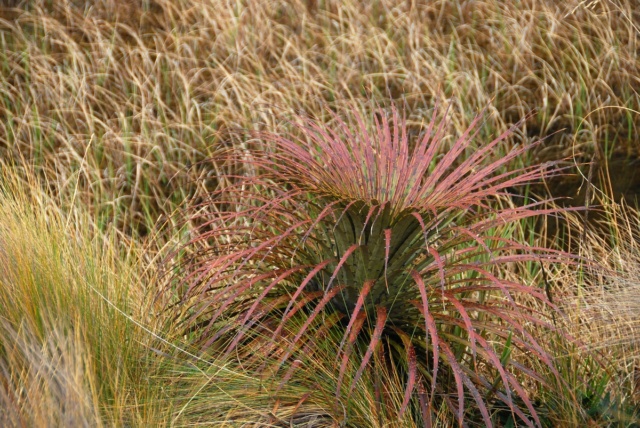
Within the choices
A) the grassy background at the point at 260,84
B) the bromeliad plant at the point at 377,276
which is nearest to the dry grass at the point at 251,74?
the grassy background at the point at 260,84

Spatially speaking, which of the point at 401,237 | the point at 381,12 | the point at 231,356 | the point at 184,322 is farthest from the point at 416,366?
the point at 381,12

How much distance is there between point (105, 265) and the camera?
298 cm

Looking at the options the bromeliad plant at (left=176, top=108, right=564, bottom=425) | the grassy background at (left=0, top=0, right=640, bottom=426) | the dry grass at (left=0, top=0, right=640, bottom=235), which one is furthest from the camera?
the dry grass at (left=0, top=0, right=640, bottom=235)

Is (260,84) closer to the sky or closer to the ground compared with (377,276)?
closer to the ground

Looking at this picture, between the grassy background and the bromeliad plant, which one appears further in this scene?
the grassy background

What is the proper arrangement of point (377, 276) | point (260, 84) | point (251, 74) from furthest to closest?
1. point (260, 84)
2. point (251, 74)
3. point (377, 276)

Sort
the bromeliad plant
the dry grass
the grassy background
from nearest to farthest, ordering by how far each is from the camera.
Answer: the bromeliad plant → the grassy background → the dry grass

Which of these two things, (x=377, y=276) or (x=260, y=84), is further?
(x=260, y=84)

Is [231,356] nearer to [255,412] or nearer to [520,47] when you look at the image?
[255,412]

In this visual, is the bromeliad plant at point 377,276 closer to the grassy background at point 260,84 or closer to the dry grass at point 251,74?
the grassy background at point 260,84

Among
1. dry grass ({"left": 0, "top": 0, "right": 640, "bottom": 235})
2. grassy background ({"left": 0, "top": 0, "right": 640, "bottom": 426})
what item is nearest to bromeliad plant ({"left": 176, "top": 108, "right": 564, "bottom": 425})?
grassy background ({"left": 0, "top": 0, "right": 640, "bottom": 426})

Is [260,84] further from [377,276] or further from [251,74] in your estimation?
[377,276]

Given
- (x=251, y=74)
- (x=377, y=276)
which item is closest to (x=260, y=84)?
(x=251, y=74)

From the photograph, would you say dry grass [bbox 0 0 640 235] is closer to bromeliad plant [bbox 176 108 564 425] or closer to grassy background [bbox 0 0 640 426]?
grassy background [bbox 0 0 640 426]
